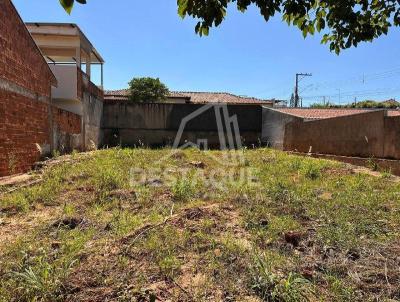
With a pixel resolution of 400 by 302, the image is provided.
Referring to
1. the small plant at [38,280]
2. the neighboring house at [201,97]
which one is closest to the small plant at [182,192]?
the small plant at [38,280]

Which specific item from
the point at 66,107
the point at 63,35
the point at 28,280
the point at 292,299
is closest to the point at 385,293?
the point at 292,299

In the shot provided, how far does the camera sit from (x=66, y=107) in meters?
13.5

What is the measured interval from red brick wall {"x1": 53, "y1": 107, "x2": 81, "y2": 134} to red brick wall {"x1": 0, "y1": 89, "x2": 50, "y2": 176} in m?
0.90

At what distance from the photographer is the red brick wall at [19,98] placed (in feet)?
24.6

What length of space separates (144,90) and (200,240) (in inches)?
742

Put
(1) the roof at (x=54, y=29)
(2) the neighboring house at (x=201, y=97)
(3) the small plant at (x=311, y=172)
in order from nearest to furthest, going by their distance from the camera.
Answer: (3) the small plant at (x=311, y=172) → (1) the roof at (x=54, y=29) → (2) the neighboring house at (x=201, y=97)

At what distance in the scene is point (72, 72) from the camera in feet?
42.5

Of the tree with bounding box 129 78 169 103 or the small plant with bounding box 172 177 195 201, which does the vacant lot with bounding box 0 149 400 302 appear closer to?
the small plant with bounding box 172 177 195 201

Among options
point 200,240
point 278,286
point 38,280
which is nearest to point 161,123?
point 200,240

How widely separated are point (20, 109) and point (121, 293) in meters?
6.53

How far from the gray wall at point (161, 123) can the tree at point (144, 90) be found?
10.2 ft

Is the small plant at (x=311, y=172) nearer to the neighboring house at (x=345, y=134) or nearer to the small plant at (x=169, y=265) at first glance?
the neighboring house at (x=345, y=134)

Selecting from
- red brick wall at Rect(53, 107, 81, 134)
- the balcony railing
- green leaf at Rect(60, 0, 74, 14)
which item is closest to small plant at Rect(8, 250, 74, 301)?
green leaf at Rect(60, 0, 74, 14)

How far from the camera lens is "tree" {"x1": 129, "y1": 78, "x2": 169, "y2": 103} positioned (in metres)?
21.9
